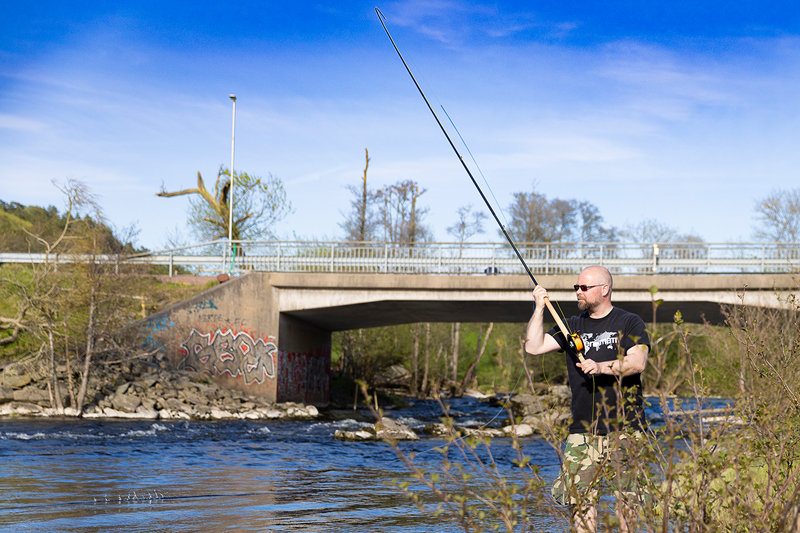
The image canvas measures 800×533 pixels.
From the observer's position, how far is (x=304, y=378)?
Result: 992 inches

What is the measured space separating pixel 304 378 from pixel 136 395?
7.43 m

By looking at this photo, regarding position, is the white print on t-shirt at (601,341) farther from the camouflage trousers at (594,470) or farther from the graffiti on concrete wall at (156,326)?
the graffiti on concrete wall at (156,326)

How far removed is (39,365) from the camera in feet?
57.9

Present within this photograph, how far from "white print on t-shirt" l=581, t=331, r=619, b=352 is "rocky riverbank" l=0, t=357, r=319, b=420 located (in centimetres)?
1619

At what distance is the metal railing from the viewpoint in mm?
22266

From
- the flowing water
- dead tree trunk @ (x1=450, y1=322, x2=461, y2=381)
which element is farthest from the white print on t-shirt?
dead tree trunk @ (x1=450, y1=322, x2=461, y2=381)

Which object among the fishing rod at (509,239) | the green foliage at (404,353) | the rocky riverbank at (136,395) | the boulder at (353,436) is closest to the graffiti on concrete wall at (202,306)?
the rocky riverbank at (136,395)

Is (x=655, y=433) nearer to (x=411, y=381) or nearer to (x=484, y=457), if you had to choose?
(x=484, y=457)

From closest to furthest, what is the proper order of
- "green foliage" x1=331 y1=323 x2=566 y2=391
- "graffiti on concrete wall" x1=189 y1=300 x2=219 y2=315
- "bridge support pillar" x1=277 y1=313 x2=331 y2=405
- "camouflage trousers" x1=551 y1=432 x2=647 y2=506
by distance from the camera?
"camouflage trousers" x1=551 y1=432 x2=647 y2=506 < "graffiti on concrete wall" x1=189 y1=300 x2=219 y2=315 < "bridge support pillar" x1=277 y1=313 x2=331 y2=405 < "green foliage" x1=331 y1=323 x2=566 y2=391

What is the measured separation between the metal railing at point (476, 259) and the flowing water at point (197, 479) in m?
8.06

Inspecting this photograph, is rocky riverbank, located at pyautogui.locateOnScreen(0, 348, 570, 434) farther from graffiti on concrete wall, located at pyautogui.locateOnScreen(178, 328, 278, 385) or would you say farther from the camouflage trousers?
the camouflage trousers

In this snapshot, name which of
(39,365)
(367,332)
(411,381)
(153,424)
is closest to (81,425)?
(153,424)

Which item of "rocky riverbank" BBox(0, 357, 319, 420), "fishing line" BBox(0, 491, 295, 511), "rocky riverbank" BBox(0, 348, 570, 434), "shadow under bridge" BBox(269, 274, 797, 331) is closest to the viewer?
"fishing line" BBox(0, 491, 295, 511)

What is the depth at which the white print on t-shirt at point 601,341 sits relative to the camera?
401cm
